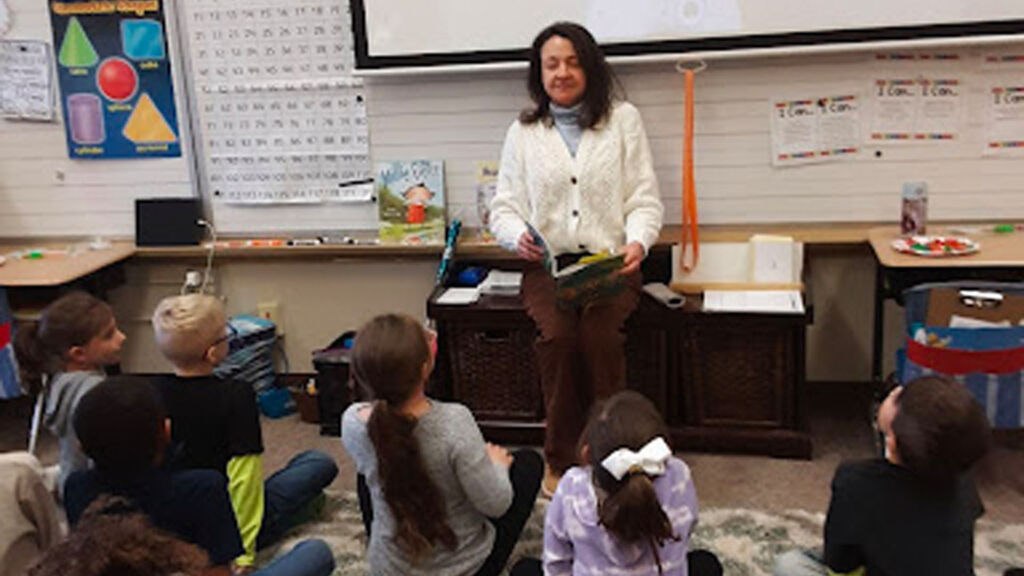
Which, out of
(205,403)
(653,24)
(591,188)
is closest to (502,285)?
(591,188)

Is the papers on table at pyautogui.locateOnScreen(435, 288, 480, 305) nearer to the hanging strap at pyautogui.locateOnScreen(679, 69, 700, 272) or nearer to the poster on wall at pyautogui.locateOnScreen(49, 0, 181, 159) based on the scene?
the hanging strap at pyautogui.locateOnScreen(679, 69, 700, 272)

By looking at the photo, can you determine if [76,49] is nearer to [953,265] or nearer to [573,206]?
[573,206]

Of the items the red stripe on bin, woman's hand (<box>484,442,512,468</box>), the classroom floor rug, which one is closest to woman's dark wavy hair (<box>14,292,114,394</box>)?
the classroom floor rug

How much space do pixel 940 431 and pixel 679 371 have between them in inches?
55.3

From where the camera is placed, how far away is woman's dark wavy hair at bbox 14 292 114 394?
6.98 feet

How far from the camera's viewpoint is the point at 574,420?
2680 millimetres

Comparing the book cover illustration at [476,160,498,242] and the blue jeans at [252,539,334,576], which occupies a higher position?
the book cover illustration at [476,160,498,242]

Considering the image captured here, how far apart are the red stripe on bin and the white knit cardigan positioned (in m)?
0.83

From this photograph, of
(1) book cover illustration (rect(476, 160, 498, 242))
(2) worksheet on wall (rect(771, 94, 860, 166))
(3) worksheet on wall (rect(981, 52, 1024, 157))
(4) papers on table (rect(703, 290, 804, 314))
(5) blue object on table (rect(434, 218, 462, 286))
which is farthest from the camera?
(1) book cover illustration (rect(476, 160, 498, 242))

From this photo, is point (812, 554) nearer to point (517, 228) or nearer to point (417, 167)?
point (517, 228)

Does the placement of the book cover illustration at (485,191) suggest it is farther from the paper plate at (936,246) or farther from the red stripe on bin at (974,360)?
the red stripe on bin at (974,360)

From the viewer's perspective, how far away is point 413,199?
322 cm

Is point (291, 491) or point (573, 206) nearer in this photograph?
point (291, 491)

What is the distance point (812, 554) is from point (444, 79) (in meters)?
1.92
